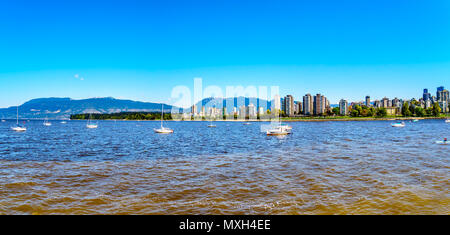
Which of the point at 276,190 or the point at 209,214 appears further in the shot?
the point at 276,190

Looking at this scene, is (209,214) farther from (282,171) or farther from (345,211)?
(282,171)

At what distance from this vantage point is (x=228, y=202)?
1077 centimetres

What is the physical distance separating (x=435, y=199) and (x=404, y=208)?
7.35 feet
